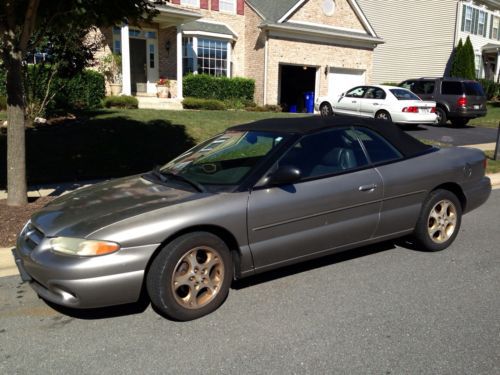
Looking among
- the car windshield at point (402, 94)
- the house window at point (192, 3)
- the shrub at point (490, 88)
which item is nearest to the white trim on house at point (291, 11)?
the house window at point (192, 3)

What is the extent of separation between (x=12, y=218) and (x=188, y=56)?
17.2m

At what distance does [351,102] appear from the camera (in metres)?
17.5

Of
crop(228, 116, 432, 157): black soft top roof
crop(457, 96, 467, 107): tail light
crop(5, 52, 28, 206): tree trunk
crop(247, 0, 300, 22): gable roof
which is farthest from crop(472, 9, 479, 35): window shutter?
crop(5, 52, 28, 206): tree trunk

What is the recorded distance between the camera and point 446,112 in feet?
61.1

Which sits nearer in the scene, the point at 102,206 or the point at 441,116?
the point at 102,206

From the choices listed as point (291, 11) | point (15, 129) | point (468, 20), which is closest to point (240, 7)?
point (291, 11)

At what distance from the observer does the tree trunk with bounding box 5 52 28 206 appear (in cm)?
624

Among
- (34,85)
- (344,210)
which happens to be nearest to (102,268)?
(344,210)

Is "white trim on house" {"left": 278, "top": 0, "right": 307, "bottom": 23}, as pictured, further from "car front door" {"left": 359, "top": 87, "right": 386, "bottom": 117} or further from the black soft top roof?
the black soft top roof

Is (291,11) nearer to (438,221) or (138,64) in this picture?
(138,64)

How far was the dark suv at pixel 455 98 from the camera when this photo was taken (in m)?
18.2

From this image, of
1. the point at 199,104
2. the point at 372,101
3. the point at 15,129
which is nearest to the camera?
the point at 15,129

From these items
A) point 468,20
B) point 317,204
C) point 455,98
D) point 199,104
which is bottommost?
point 317,204

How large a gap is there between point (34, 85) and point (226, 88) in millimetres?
10196
